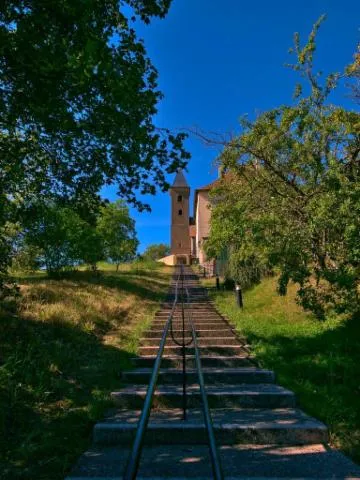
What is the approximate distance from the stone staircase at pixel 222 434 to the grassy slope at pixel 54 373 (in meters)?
0.31

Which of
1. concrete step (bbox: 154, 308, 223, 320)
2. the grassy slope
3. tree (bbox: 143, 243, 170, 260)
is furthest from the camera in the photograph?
tree (bbox: 143, 243, 170, 260)

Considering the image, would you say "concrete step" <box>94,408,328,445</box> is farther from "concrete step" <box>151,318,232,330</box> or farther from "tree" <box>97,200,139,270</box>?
"tree" <box>97,200,139,270</box>

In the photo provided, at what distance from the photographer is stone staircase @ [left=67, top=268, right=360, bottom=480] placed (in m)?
3.87

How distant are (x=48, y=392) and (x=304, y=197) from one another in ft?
23.5

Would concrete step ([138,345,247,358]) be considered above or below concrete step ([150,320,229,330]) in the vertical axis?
below

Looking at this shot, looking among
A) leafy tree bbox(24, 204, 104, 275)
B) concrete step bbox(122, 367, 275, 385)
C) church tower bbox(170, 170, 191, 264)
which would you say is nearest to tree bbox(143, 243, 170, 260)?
church tower bbox(170, 170, 191, 264)

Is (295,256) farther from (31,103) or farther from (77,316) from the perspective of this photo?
(31,103)

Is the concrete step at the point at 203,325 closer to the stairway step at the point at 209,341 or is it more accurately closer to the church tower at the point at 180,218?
the stairway step at the point at 209,341

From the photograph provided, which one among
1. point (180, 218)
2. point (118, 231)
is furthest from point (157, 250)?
point (118, 231)

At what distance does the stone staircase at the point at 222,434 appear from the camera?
12.7ft

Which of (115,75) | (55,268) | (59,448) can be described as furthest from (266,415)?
(55,268)

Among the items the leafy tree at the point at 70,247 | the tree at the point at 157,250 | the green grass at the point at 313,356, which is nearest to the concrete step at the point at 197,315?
the green grass at the point at 313,356

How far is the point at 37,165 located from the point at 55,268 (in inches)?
484

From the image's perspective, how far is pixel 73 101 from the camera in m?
5.57
